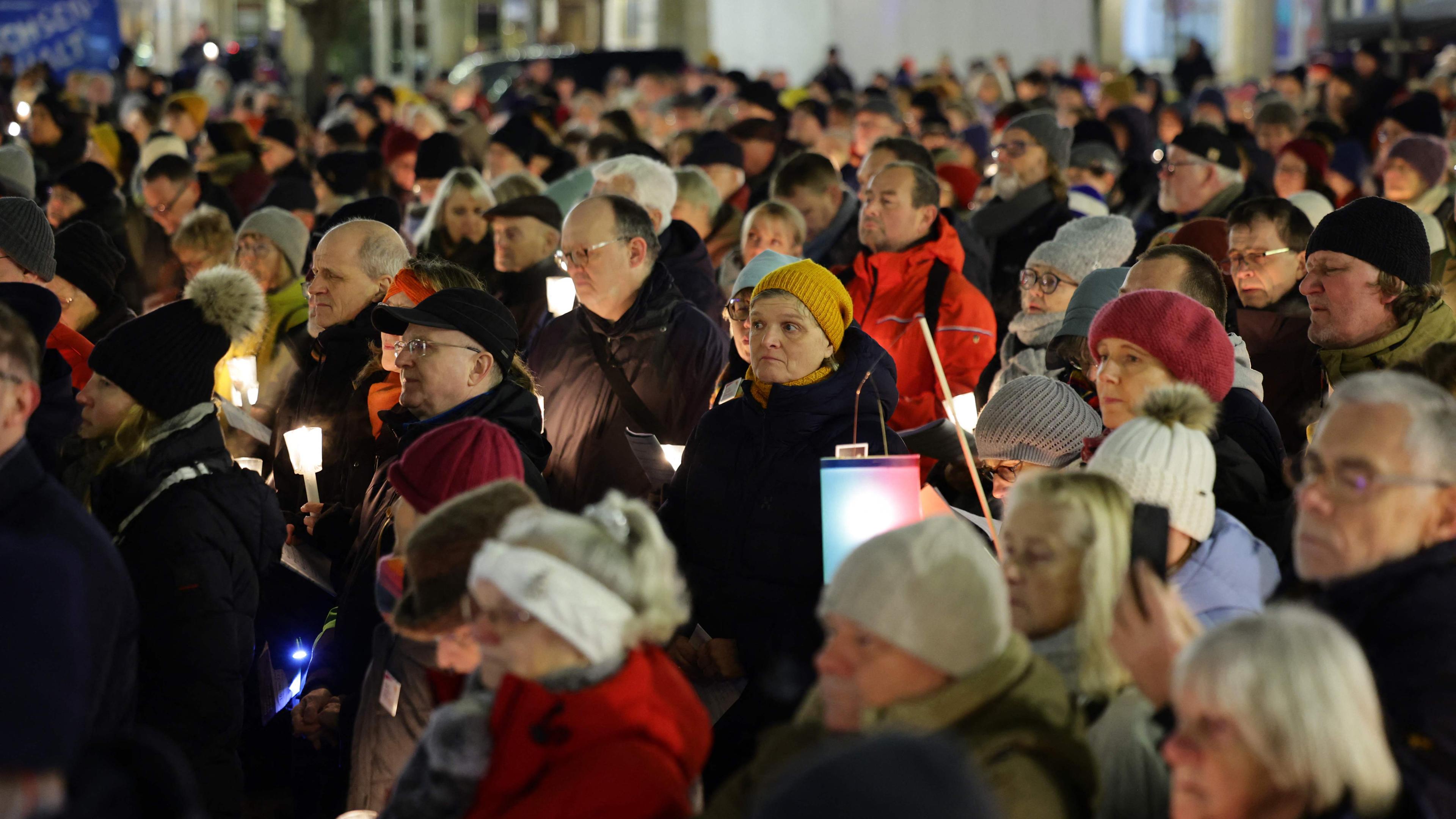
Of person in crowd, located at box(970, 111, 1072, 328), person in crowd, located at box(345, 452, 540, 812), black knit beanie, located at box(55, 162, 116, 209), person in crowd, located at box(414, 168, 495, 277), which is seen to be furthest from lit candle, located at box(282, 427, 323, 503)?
black knit beanie, located at box(55, 162, 116, 209)

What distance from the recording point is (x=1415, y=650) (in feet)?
8.36

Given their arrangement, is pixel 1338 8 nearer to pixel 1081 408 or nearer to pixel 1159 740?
pixel 1081 408

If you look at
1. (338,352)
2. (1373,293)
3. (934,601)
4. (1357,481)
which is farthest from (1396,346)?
(338,352)

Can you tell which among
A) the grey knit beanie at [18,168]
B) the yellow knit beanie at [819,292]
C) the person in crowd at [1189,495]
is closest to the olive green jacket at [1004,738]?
the person in crowd at [1189,495]

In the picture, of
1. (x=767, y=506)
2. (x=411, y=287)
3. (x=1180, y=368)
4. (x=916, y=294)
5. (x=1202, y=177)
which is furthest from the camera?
(x=1202, y=177)

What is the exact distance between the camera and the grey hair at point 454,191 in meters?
8.02

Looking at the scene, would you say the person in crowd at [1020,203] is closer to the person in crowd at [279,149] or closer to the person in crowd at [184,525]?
the person in crowd at [184,525]

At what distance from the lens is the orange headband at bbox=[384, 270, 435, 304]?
505 cm

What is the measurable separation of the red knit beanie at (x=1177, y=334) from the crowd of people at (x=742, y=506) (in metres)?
0.01

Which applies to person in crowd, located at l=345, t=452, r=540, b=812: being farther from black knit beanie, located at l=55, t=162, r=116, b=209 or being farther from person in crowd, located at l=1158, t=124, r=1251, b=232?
black knit beanie, located at l=55, t=162, r=116, b=209

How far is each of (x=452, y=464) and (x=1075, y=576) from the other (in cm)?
138

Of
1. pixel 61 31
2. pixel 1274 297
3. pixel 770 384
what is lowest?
pixel 770 384

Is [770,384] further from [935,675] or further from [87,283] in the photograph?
[87,283]

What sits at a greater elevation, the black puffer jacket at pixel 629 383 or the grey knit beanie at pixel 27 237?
the grey knit beanie at pixel 27 237
